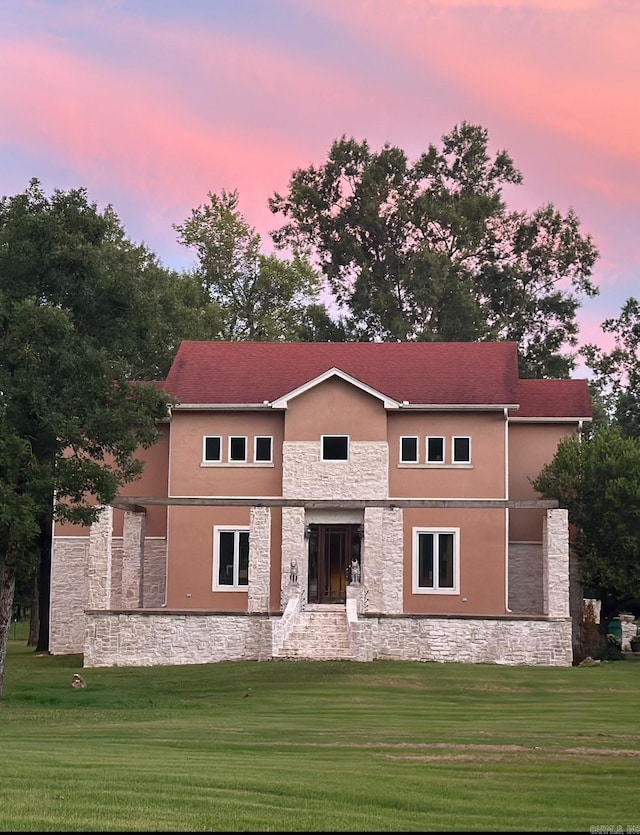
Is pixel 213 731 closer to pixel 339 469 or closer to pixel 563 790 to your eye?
pixel 563 790

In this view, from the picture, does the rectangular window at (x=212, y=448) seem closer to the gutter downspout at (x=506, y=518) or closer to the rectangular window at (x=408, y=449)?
the rectangular window at (x=408, y=449)

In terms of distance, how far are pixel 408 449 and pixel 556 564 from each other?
23.5 feet

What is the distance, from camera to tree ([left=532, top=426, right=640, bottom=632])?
116 ft

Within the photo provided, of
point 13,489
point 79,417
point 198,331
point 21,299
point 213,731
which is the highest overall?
point 198,331

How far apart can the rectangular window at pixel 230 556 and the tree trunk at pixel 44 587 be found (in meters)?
6.37

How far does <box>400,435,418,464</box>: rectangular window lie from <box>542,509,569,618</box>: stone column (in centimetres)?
595

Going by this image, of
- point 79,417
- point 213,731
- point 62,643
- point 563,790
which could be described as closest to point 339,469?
point 62,643

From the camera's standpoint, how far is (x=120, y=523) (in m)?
40.4

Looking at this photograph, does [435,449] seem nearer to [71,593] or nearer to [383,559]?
[383,559]

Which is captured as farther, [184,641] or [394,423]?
[394,423]

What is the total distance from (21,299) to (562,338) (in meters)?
38.7

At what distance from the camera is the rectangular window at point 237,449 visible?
39031mm

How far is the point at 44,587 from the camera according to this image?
150 feet

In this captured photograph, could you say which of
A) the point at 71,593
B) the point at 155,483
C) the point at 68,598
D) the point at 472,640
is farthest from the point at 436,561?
the point at 68,598
